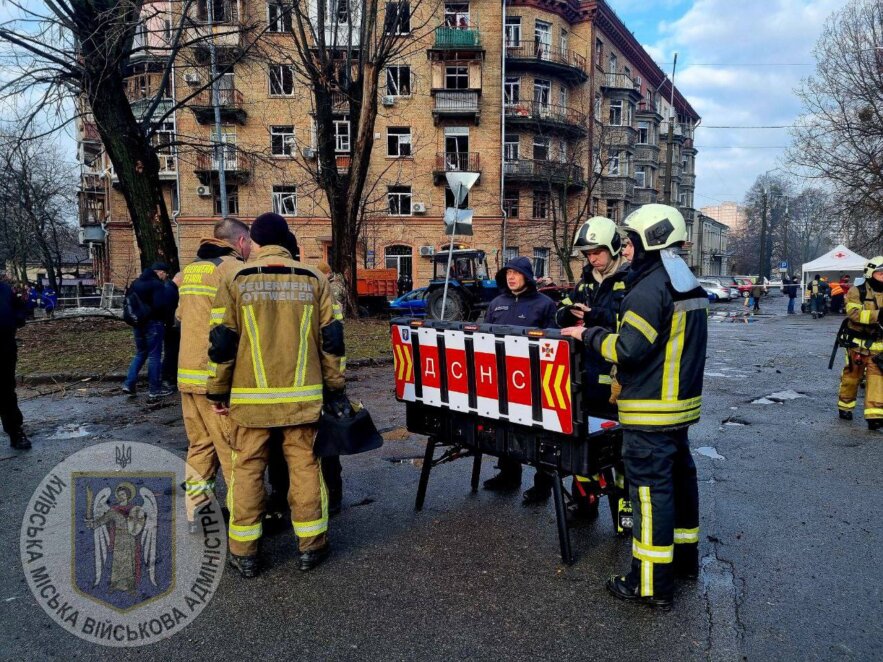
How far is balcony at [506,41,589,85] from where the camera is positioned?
35094 millimetres

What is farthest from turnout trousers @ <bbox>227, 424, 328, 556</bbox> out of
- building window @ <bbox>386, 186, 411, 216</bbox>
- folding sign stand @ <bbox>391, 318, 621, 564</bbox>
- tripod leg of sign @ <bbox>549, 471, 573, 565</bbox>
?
building window @ <bbox>386, 186, 411, 216</bbox>

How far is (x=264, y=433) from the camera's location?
356cm

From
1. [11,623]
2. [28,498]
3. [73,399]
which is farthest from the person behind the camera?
[73,399]

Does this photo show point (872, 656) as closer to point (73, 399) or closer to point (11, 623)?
point (11, 623)

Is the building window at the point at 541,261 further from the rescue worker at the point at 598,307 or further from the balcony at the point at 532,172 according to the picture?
the rescue worker at the point at 598,307

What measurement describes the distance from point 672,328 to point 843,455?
4.03 meters

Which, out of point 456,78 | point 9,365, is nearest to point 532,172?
point 456,78

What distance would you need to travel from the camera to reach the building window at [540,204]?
36.6 m

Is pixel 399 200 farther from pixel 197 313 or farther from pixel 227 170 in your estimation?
pixel 197 313

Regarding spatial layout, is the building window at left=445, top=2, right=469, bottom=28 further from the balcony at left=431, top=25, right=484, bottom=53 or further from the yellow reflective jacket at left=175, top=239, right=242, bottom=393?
the yellow reflective jacket at left=175, top=239, right=242, bottom=393

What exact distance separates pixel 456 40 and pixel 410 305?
17.5 metres

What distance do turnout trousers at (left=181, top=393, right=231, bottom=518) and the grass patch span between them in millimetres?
6607

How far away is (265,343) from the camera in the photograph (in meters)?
3.48

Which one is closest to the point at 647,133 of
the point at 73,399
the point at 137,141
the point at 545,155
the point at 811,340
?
the point at 545,155
